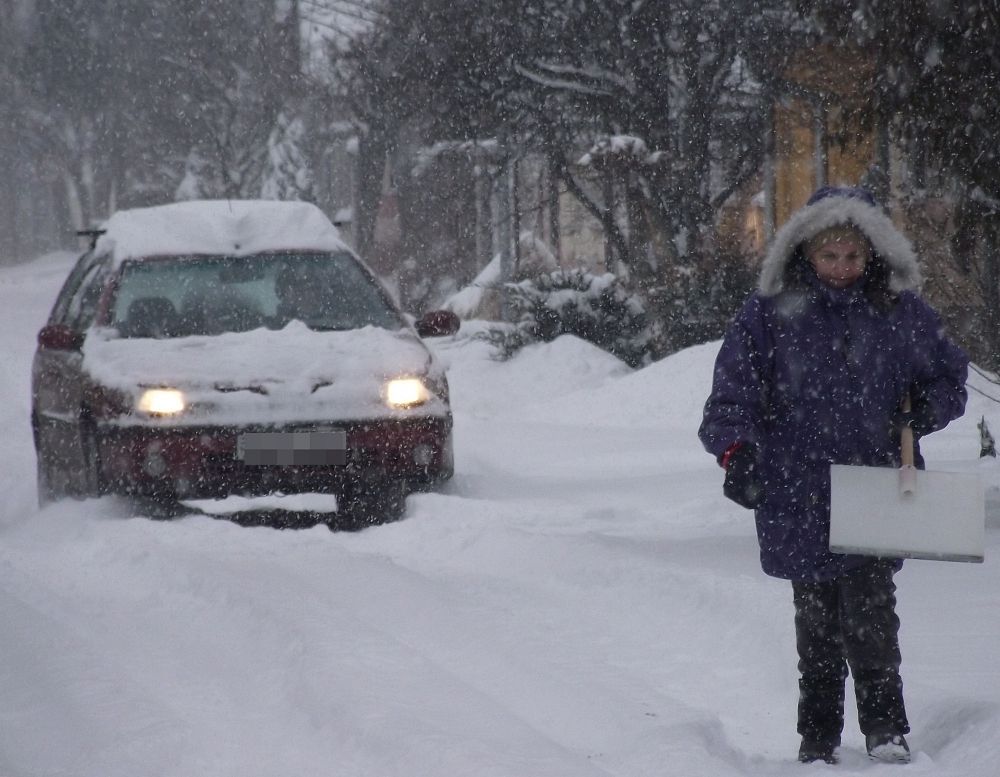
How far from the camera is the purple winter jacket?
369 cm

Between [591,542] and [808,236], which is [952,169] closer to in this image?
[591,542]

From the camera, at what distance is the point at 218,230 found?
8.26 m

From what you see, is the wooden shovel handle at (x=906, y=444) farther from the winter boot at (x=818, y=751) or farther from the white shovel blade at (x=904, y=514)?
the winter boot at (x=818, y=751)

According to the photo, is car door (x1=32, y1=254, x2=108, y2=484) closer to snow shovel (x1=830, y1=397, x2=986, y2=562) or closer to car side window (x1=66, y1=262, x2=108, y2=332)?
car side window (x1=66, y1=262, x2=108, y2=332)

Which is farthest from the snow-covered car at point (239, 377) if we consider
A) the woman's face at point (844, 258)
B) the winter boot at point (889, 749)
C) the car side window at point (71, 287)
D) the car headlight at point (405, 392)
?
the winter boot at point (889, 749)

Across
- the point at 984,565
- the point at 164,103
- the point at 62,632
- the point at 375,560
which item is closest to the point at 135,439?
the point at 375,560

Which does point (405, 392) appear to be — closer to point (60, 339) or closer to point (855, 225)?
point (60, 339)

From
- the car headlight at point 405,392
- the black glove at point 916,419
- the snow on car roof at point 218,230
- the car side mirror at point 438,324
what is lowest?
the car headlight at point 405,392

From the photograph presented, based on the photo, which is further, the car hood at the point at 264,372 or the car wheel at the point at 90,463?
the car wheel at the point at 90,463

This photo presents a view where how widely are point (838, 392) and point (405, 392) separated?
150 inches

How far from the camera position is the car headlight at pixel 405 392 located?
7219mm

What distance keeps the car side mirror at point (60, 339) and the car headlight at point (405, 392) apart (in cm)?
169

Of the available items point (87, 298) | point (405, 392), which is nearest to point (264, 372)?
point (405, 392)

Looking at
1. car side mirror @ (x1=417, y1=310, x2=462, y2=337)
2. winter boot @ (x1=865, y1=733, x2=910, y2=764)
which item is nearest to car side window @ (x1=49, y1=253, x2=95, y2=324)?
car side mirror @ (x1=417, y1=310, x2=462, y2=337)
